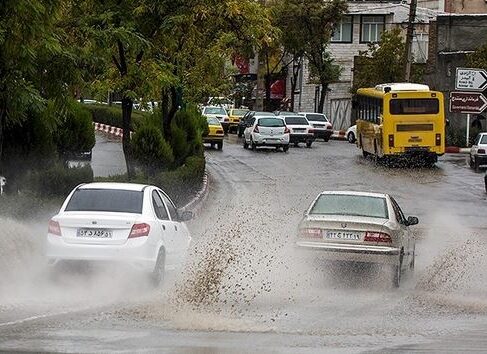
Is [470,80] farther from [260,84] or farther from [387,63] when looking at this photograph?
[260,84]

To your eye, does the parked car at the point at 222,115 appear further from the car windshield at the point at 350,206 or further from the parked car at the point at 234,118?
the car windshield at the point at 350,206

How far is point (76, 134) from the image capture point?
102ft

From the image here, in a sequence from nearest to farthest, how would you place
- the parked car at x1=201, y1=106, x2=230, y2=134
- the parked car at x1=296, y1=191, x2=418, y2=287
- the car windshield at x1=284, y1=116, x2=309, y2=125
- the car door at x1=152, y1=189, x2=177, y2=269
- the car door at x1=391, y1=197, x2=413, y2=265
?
the car door at x1=152, y1=189, x2=177, y2=269 → the parked car at x1=296, y1=191, x2=418, y2=287 → the car door at x1=391, y1=197, x2=413, y2=265 → the car windshield at x1=284, y1=116, x2=309, y2=125 → the parked car at x1=201, y1=106, x2=230, y2=134

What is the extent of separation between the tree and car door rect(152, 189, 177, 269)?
210 feet

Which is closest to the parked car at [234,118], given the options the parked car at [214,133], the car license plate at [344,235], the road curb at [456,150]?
the parked car at [214,133]

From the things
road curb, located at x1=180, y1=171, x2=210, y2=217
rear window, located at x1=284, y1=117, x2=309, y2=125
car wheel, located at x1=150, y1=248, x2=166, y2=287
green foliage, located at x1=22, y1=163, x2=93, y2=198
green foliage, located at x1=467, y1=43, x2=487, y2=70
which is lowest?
road curb, located at x1=180, y1=171, x2=210, y2=217

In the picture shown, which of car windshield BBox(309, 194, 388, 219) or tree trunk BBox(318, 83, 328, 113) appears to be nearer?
car windshield BBox(309, 194, 388, 219)

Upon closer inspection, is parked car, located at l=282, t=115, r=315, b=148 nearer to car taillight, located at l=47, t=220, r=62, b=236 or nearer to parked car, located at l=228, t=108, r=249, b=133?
parked car, located at l=228, t=108, r=249, b=133

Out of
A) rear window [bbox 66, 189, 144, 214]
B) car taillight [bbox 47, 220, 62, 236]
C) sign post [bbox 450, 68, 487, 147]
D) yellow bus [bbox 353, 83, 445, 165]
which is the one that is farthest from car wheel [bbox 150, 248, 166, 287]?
sign post [bbox 450, 68, 487, 147]

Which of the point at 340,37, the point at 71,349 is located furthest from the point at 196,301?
the point at 340,37

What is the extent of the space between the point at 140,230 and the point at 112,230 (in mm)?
373

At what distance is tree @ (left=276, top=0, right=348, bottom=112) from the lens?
80.2 metres

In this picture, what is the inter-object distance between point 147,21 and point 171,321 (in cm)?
1359

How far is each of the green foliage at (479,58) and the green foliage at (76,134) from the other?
3381 centimetres
